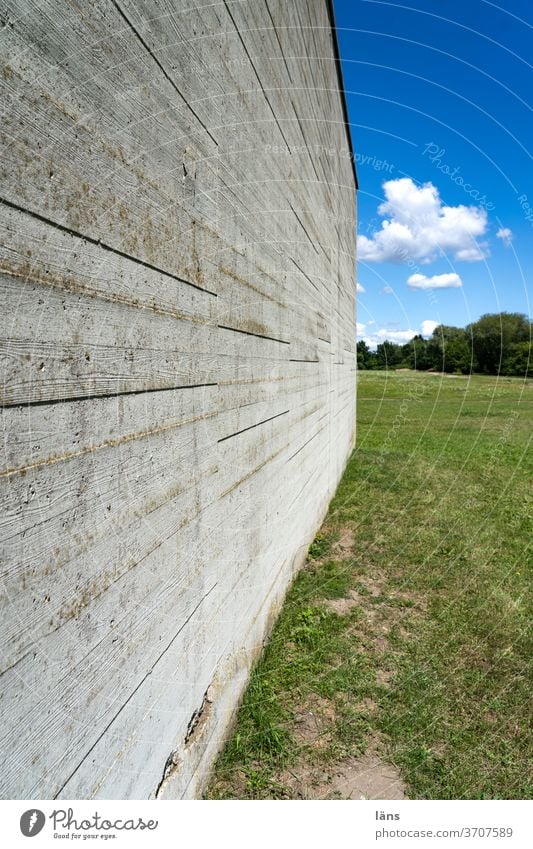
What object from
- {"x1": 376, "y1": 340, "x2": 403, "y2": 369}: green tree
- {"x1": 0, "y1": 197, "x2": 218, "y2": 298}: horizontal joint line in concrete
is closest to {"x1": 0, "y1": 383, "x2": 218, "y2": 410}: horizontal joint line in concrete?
{"x1": 0, "y1": 197, "x2": 218, "y2": 298}: horizontal joint line in concrete

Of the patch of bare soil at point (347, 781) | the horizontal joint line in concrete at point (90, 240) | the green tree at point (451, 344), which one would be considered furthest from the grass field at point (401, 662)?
the green tree at point (451, 344)

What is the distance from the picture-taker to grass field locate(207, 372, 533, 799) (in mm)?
2016

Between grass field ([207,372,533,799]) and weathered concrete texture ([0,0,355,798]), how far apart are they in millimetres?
232

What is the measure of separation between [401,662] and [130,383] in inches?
86.5

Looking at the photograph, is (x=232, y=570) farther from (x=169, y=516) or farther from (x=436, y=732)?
(x=436, y=732)

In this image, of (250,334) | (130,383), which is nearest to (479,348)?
(250,334)

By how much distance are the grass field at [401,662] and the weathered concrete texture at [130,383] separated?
23 centimetres

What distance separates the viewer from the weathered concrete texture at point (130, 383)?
0.90m

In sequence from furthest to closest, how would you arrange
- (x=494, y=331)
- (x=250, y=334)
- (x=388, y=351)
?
(x=494, y=331) < (x=388, y=351) < (x=250, y=334)

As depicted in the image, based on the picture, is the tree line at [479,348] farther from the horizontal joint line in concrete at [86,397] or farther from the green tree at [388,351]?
the horizontal joint line in concrete at [86,397]

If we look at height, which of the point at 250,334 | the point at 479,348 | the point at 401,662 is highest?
the point at 250,334

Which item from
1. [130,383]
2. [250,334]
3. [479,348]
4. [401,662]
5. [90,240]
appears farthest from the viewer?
[479,348]

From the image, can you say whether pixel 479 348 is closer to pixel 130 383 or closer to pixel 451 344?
pixel 451 344

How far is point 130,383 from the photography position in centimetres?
125
